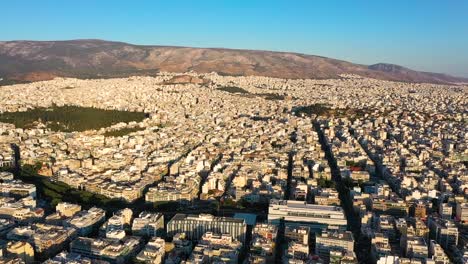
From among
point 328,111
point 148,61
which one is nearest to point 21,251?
point 328,111

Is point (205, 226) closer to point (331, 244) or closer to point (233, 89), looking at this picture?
point (331, 244)

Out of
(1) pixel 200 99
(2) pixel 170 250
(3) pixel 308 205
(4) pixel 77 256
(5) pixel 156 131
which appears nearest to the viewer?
(4) pixel 77 256

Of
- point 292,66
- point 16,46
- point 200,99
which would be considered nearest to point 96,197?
point 200,99

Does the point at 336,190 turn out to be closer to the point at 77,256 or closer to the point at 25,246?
the point at 77,256

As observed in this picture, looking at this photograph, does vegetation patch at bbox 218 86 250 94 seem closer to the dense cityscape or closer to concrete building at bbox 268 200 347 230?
the dense cityscape

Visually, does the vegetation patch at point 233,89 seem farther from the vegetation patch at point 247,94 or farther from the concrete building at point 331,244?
the concrete building at point 331,244

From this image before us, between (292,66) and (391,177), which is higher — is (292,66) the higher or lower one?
the higher one
